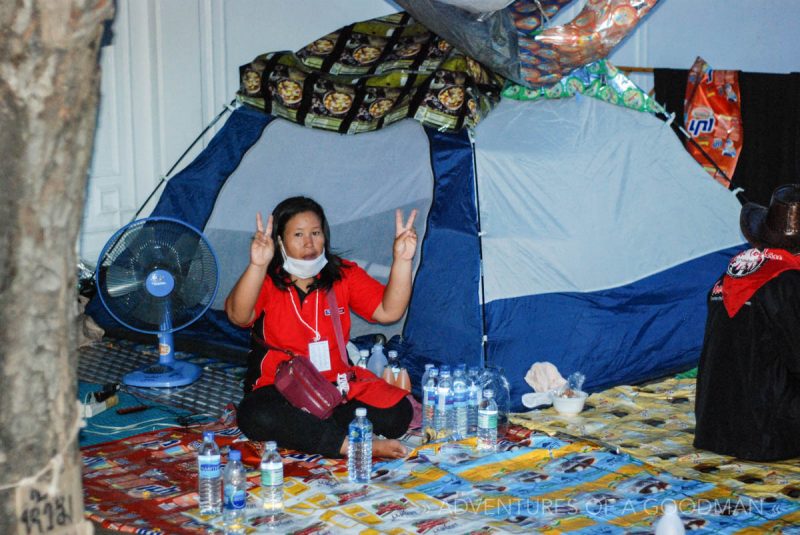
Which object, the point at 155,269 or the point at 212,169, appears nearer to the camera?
the point at 155,269

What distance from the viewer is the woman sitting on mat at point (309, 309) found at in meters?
4.17

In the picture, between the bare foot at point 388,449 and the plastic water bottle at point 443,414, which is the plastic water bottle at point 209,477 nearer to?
the bare foot at point 388,449

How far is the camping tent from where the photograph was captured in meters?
4.91

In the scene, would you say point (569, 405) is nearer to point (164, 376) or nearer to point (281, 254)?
point (281, 254)

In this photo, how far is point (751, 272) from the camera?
3.94 meters

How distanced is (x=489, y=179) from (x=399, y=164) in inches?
23.4

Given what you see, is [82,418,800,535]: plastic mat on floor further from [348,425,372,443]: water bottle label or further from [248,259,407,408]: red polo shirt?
[248,259,407,408]: red polo shirt

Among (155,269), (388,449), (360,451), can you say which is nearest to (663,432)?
(388,449)

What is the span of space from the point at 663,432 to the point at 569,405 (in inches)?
16.7

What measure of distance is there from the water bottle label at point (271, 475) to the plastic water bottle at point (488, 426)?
95cm

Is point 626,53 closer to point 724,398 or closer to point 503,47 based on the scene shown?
point 503,47

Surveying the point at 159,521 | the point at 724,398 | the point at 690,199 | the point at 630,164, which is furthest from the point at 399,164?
the point at 159,521

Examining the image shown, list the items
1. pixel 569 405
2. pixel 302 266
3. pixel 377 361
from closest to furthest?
pixel 302 266 → pixel 569 405 → pixel 377 361

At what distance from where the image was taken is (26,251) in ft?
5.26
